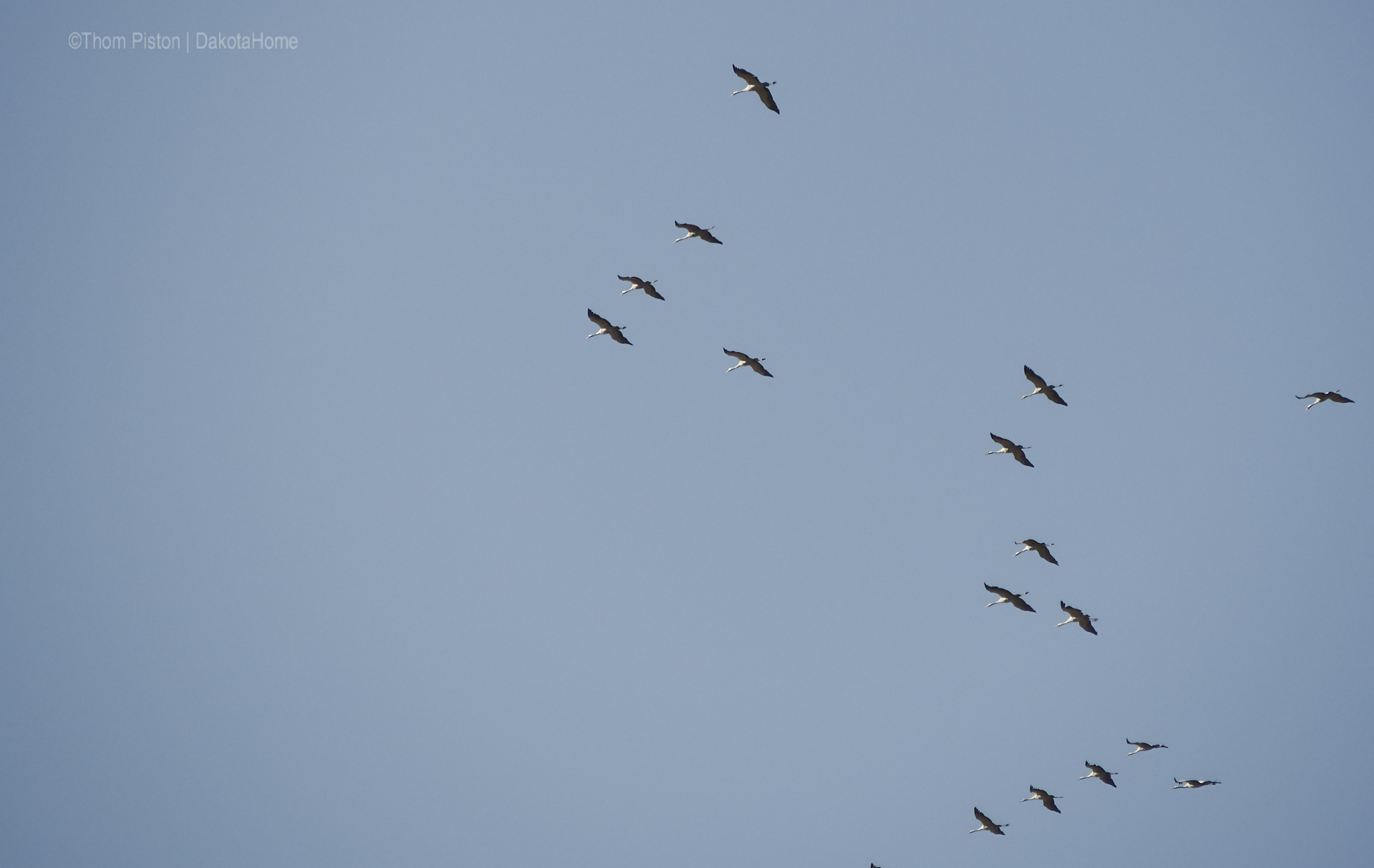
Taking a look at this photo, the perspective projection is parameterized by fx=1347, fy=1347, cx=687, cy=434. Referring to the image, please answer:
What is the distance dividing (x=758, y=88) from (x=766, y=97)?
0.59m

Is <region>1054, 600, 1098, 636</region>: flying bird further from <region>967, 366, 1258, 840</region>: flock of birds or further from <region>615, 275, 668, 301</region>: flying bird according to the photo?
<region>615, 275, 668, 301</region>: flying bird

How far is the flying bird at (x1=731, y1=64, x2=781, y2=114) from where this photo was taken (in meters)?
49.1

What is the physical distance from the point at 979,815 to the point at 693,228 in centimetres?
2814

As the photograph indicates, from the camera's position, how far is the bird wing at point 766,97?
164 feet

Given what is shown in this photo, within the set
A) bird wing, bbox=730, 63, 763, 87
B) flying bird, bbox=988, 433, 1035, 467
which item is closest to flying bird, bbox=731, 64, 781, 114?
bird wing, bbox=730, 63, 763, 87

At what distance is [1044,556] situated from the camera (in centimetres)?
5922

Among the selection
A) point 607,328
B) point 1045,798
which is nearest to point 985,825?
point 1045,798

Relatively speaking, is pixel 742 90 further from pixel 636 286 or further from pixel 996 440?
pixel 996 440

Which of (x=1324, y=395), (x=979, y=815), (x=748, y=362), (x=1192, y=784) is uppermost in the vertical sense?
(x=1324, y=395)

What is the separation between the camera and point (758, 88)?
164ft

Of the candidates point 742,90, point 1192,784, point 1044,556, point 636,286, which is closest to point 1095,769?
point 1192,784

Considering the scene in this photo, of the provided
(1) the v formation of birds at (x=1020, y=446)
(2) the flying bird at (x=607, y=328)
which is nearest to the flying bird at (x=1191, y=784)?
(1) the v formation of birds at (x=1020, y=446)

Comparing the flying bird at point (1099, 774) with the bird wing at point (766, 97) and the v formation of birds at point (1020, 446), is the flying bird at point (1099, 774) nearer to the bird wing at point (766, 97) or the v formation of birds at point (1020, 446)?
the v formation of birds at point (1020, 446)

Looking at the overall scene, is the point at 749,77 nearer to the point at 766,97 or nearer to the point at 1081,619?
the point at 766,97
